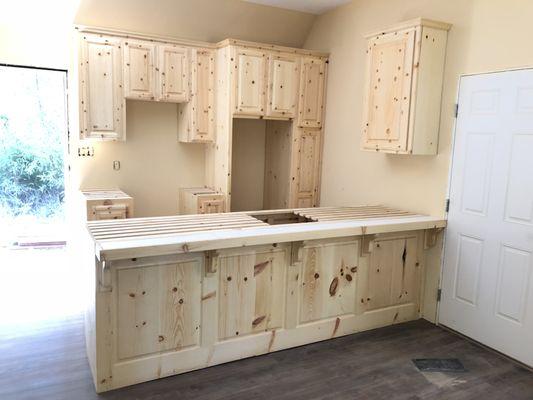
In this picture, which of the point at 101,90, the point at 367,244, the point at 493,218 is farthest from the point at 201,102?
the point at 493,218

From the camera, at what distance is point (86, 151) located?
204 inches

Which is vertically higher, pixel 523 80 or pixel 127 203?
pixel 523 80

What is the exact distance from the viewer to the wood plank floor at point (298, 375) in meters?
2.81

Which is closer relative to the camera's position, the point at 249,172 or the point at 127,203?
the point at 127,203

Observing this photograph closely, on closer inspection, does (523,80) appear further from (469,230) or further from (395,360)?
(395,360)

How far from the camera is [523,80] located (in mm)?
3291

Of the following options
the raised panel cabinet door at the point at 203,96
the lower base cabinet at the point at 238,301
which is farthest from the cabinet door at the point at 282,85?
the lower base cabinet at the point at 238,301

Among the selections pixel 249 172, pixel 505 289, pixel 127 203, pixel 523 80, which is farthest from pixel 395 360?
pixel 249 172

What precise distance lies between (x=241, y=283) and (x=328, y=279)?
803 mm

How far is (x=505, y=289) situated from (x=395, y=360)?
106 centimetres

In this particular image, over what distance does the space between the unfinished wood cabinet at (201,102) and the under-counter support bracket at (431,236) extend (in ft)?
9.30

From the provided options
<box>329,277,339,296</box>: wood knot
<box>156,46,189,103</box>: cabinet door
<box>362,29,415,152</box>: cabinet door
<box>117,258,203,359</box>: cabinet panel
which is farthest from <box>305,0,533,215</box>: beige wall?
<box>117,258,203,359</box>: cabinet panel

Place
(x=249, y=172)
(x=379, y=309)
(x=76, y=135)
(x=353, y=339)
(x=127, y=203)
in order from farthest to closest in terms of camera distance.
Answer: (x=249, y=172), (x=76, y=135), (x=127, y=203), (x=379, y=309), (x=353, y=339)

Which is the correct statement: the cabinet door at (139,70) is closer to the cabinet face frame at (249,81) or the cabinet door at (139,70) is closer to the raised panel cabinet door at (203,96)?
the raised panel cabinet door at (203,96)
